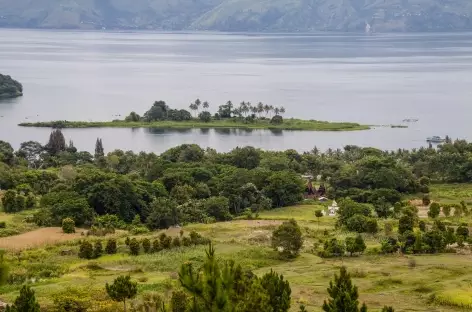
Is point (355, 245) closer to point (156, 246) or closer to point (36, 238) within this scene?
point (156, 246)

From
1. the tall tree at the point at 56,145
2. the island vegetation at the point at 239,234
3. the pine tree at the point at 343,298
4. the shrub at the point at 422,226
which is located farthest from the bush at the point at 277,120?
the pine tree at the point at 343,298

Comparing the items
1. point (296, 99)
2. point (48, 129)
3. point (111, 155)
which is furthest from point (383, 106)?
point (111, 155)

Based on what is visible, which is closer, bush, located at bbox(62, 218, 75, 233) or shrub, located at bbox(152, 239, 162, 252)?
shrub, located at bbox(152, 239, 162, 252)

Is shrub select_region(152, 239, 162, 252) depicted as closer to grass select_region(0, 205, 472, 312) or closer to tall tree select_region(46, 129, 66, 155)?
grass select_region(0, 205, 472, 312)

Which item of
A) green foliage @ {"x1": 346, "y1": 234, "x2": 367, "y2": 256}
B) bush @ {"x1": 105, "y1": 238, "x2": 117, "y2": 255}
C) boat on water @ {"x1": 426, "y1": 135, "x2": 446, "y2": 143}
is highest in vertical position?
boat on water @ {"x1": 426, "y1": 135, "x2": 446, "y2": 143}

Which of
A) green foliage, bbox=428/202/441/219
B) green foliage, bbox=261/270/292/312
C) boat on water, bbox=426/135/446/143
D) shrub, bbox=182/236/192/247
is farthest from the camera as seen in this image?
boat on water, bbox=426/135/446/143

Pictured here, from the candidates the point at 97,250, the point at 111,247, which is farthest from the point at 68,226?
the point at 97,250

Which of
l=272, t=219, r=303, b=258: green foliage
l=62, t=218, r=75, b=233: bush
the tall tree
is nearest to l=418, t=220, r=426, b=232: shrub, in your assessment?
l=272, t=219, r=303, b=258: green foliage
